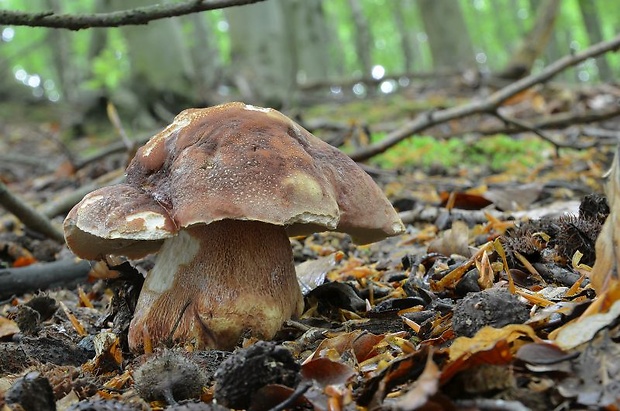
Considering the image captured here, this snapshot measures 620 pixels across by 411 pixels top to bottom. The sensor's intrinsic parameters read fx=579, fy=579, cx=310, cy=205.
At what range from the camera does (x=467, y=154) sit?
6.68 meters

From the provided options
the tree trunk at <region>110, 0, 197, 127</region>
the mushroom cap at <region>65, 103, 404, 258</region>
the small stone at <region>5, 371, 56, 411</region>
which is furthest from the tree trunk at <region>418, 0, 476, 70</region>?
the small stone at <region>5, 371, 56, 411</region>

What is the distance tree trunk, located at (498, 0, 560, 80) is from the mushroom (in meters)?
9.33

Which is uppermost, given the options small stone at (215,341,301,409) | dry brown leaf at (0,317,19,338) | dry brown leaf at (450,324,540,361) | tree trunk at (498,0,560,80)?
tree trunk at (498,0,560,80)

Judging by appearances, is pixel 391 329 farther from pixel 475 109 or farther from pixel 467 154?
pixel 467 154

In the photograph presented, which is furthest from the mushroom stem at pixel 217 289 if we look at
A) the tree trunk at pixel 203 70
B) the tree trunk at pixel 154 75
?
the tree trunk at pixel 154 75

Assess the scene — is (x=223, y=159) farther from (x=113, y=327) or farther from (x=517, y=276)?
(x=517, y=276)

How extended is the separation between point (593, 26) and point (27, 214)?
16529 mm

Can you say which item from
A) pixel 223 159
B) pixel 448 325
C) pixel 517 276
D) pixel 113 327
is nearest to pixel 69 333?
pixel 113 327

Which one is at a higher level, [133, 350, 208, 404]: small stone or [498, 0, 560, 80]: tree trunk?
[498, 0, 560, 80]: tree trunk

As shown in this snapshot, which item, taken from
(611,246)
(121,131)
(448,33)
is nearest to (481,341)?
(611,246)

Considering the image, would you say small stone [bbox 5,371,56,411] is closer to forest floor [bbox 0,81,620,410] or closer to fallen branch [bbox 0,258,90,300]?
forest floor [bbox 0,81,620,410]

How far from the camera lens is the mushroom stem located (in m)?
2.08

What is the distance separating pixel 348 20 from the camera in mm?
30594

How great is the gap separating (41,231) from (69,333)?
5.07 ft
